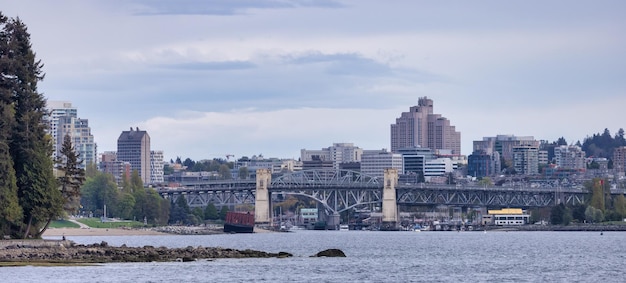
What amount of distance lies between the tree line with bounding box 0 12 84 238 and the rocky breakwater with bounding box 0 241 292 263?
2867 mm

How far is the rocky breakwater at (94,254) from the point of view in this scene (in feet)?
354

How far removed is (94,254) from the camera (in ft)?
372

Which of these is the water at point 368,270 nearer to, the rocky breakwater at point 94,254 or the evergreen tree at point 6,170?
the rocky breakwater at point 94,254

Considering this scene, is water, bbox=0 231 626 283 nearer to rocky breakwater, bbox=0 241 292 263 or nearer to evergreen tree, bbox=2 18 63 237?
rocky breakwater, bbox=0 241 292 263

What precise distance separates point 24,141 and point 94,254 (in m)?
11.6

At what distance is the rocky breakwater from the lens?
108000mm

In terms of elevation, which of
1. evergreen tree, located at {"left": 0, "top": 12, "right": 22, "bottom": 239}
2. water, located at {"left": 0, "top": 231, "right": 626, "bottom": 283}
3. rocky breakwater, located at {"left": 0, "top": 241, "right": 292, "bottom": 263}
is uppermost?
evergreen tree, located at {"left": 0, "top": 12, "right": 22, "bottom": 239}

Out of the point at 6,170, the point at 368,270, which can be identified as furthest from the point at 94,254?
the point at 368,270

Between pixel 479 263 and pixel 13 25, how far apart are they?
4086 cm

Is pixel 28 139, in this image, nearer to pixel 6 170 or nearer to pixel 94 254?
pixel 6 170

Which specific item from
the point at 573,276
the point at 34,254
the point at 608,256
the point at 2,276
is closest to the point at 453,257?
the point at 608,256

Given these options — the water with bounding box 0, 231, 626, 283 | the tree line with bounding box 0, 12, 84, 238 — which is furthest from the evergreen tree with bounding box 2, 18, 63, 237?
the water with bounding box 0, 231, 626, 283

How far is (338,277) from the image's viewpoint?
3900 inches

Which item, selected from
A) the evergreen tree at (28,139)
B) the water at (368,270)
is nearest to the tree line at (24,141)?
the evergreen tree at (28,139)
